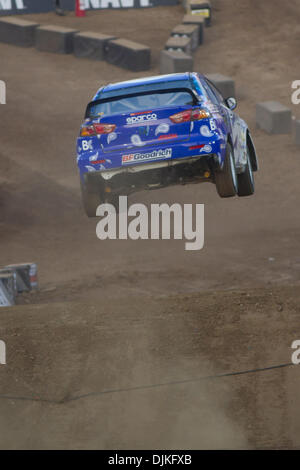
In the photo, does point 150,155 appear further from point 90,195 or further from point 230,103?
point 230,103

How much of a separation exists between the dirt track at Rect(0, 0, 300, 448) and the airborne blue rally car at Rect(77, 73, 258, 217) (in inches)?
70.2

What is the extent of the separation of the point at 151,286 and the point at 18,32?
18.6 meters

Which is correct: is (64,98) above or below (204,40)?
below

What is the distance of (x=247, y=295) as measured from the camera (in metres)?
11.9

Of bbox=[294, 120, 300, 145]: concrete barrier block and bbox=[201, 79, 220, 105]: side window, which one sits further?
bbox=[294, 120, 300, 145]: concrete barrier block

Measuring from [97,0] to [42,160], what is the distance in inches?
559

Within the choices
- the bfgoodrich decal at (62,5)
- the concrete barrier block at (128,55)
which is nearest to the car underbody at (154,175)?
the concrete barrier block at (128,55)

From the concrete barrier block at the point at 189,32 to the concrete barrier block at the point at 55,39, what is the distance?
3.81 metres

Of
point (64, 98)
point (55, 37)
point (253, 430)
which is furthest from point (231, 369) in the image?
point (55, 37)

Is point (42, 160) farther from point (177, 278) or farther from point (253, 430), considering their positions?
point (253, 430)

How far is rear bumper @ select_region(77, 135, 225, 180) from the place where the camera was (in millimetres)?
10352

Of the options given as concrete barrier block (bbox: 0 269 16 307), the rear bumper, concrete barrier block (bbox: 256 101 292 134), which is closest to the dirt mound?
the rear bumper

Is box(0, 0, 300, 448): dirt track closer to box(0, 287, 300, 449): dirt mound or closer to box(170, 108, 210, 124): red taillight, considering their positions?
box(0, 287, 300, 449): dirt mound

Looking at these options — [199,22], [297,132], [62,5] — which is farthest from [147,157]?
[62,5]
